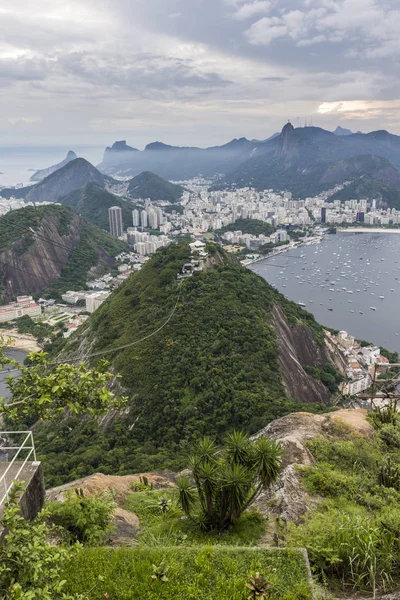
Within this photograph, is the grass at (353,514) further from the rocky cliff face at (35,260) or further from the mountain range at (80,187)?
the mountain range at (80,187)

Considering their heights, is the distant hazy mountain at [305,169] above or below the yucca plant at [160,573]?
above

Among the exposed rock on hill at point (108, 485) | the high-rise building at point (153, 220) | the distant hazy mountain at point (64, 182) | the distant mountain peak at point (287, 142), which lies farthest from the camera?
the distant mountain peak at point (287, 142)

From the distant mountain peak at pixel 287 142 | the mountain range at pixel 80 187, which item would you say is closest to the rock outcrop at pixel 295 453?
the mountain range at pixel 80 187

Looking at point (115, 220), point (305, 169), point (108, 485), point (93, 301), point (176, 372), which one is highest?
point (305, 169)

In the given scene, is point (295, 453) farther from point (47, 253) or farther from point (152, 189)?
point (152, 189)

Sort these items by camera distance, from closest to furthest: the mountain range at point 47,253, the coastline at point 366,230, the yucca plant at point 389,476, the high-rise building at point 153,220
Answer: the yucca plant at point 389,476, the mountain range at point 47,253, the coastline at point 366,230, the high-rise building at point 153,220

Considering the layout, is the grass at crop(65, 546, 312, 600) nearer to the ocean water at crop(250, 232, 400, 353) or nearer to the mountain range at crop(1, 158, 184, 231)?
the ocean water at crop(250, 232, 400, 353)

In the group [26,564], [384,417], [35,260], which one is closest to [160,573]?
[26,564]
